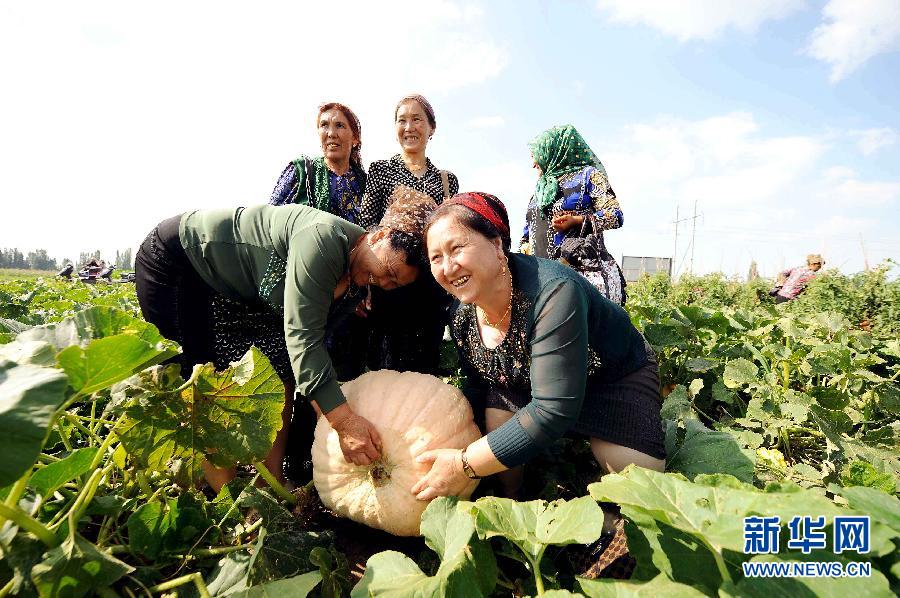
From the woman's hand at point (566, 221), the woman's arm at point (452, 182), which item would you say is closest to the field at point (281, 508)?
the woman's hand at point (566, 221)

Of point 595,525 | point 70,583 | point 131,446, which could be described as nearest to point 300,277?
point 131,446

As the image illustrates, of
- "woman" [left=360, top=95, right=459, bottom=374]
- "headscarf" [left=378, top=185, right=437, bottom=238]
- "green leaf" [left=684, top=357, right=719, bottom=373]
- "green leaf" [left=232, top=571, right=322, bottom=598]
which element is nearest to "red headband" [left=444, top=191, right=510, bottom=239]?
"headscarf" [left=378, top=185, right=437, bottom=238]

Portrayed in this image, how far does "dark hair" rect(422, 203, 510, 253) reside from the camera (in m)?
1.62

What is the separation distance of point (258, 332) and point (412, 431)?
36.2 inches

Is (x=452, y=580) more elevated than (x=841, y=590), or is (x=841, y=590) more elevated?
(x=841, y=590)

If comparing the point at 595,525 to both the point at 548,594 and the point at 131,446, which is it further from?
the point at 131,446

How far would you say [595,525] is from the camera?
3.36ft

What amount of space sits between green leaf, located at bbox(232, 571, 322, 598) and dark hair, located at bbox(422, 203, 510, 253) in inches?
41.1

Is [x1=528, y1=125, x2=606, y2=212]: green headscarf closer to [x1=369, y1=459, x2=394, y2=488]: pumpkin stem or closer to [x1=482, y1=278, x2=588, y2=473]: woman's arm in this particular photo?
[x1=482, y1=278, x2=588, y2=473]: woman's arm

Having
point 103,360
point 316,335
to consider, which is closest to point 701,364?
point 316,335

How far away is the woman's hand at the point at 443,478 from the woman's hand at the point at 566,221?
2.08m

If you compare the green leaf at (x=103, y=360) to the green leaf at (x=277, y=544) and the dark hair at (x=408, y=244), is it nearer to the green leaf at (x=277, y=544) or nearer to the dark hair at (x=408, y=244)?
the green leaf at (x=277, y=544)

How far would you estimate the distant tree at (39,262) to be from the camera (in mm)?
88562

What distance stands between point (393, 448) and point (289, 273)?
2.30 feet
